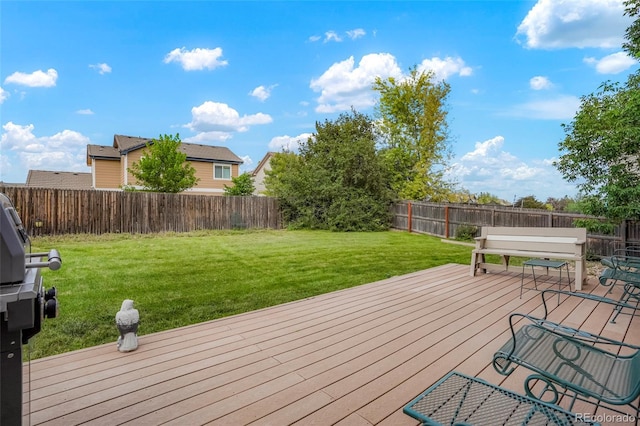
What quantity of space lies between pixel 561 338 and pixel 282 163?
20609 millimetres

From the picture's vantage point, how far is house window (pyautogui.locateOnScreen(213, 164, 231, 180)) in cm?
2094

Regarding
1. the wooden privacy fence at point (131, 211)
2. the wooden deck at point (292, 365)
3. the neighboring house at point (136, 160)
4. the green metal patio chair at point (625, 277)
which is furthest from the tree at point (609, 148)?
the neighboring house at point (136, 160)

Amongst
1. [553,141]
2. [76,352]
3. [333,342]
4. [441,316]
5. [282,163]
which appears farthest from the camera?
[282,163]

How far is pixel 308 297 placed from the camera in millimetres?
4402

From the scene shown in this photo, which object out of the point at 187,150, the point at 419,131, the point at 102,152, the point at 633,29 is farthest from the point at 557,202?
the point at 102,152

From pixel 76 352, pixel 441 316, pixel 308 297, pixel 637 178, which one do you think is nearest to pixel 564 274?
pixel 637 178

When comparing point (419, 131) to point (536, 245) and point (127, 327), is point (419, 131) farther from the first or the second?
point (127, 327)

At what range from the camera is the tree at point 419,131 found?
59.7ft

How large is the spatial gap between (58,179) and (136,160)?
6964 mm

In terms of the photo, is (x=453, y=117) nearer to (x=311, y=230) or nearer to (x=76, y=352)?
(x=311, y=230)

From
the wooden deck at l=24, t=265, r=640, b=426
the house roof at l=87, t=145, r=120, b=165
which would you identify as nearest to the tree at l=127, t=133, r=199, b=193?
the house roof at l=87, t=145, r=120, b=165

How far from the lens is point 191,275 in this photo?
221 inches

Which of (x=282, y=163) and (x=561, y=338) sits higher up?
(x=282, y=163)

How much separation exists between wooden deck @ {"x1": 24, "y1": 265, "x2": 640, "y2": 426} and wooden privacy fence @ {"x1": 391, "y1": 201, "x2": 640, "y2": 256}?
4792mm
